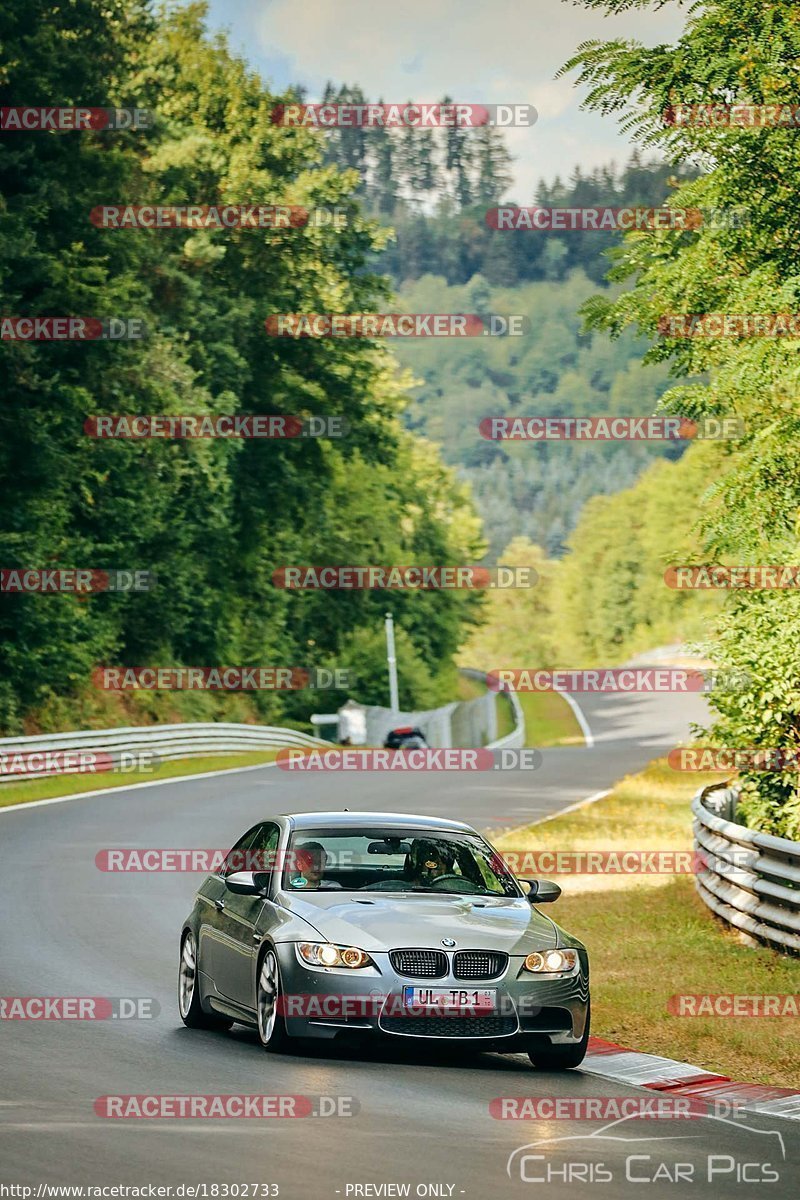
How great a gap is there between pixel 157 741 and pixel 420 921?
1327 inches

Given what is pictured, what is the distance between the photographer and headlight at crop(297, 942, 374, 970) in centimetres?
999

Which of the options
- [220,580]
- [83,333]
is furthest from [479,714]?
[83,333]

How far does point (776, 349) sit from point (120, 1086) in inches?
387

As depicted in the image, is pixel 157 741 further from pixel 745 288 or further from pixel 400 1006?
pixel 400 1006

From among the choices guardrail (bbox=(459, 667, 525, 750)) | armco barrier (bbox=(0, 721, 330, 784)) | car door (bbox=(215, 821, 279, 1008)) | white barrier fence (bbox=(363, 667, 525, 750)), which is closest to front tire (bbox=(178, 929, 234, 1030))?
car door (bbox=(215, 821, 279, 1008))

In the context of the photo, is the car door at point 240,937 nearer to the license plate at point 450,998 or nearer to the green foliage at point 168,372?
the license plate at point 450,998

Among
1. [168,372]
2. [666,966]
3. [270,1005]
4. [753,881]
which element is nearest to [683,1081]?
[270,1005]

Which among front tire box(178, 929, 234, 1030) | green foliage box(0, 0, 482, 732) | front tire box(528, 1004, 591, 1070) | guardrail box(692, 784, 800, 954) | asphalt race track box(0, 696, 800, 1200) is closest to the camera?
asphalt race track box(0, 696, 800, 1200)

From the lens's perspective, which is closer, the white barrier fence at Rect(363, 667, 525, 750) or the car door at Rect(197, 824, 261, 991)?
the car door at Rect(197, 824, 261, 991)

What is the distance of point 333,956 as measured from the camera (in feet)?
32.9

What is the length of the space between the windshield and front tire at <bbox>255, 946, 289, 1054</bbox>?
0.67 metres

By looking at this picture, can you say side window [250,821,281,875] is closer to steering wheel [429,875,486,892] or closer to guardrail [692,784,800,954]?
steering wheel [429,875,486,892]

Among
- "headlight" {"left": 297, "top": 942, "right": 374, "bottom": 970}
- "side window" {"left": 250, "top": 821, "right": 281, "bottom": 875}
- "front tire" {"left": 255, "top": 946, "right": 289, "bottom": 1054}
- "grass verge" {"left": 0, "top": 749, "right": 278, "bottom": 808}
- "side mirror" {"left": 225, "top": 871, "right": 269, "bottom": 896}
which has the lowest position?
"grass verge" {"left": 0, "top": 749, "right": 278, "bottom": 808}

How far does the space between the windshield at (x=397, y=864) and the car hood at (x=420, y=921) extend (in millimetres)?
221
